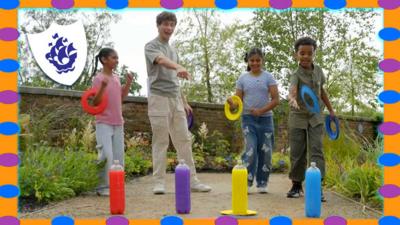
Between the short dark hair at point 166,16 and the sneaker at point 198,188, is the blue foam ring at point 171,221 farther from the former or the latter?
the short dark hair at point 166,16

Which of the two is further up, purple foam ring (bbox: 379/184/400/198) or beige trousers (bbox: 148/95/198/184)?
beige trousers (bbox: 148/95/198/184)

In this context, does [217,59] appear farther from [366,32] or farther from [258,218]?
[258,218]

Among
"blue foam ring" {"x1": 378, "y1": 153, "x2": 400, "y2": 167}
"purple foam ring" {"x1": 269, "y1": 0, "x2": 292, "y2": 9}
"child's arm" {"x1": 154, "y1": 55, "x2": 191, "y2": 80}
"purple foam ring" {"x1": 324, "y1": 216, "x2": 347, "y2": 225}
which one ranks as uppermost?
"purple foam ring" {"x1": 269, "y1": 0, "x2": 292, "y2": 9}

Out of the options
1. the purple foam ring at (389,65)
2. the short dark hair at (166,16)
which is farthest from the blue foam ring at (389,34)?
the short dark hair at (166,16)

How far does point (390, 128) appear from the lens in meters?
3.45

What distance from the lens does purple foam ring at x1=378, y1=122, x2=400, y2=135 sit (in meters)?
3.44

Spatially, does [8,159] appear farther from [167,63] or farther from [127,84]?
[127,84]

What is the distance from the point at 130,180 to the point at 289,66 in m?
7.30

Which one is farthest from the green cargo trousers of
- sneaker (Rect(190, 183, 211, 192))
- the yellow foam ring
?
sneaker (Rect(190, 183, 211, 192))

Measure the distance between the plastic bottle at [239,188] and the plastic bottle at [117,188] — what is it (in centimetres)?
91

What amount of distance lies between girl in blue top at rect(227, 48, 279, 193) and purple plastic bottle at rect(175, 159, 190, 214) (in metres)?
1.59

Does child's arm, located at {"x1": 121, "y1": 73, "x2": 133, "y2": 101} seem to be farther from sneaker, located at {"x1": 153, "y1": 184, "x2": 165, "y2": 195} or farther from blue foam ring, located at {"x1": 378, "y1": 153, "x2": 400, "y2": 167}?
blue foam ring, located at {"x1": 378, "y1": 153, "x2": 400, "y2": 167}

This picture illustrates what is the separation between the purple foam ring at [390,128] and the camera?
3.44 m

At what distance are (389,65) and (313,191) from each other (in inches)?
45.7
